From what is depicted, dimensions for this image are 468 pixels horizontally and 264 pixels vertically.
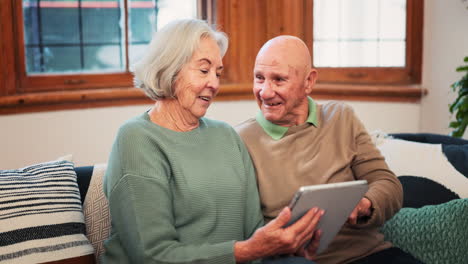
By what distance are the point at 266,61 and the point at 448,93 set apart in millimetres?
1941

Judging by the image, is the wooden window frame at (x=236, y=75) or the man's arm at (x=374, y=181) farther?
the wooden window frame at (x=236, y=75)

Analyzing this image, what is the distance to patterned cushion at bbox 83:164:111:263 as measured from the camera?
191 cm

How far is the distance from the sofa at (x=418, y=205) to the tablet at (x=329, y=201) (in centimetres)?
57

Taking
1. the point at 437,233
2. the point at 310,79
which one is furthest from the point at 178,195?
the point at 437,233

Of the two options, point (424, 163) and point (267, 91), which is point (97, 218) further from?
point (424, 163)

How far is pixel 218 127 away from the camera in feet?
6.21

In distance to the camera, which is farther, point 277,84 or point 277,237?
point 277,84

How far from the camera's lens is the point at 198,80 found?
1768mm

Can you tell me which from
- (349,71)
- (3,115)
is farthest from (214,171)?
(349,71)

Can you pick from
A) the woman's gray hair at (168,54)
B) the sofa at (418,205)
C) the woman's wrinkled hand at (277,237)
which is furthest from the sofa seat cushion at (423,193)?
the woman's gray hair at (168,54)

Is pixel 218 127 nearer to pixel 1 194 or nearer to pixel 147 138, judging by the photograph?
pixel 147 138

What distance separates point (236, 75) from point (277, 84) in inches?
62.8

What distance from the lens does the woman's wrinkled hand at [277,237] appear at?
1555 mm

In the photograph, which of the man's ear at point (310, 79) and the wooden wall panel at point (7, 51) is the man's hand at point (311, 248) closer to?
the man's ear at point (310, 79)
